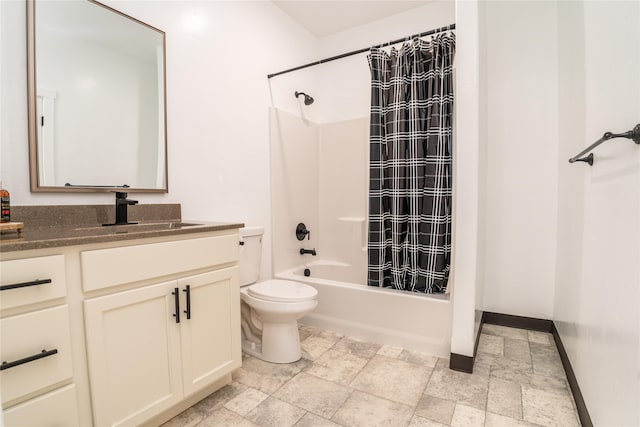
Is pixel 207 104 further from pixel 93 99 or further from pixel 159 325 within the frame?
pixel 159 325

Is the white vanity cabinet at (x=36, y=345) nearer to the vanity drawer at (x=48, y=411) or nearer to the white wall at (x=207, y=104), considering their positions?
the vanity drawer at (x=48, y=411)

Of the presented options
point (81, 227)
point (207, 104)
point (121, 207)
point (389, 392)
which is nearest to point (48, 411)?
point (81, 227)

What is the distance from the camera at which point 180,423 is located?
1415 mm

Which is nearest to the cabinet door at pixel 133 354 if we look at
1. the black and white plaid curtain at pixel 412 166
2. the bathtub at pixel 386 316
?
the bathtub at pixel 386 316

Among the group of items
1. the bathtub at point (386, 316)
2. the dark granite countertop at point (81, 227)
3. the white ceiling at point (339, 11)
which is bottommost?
the bathtub at point (386, 316)

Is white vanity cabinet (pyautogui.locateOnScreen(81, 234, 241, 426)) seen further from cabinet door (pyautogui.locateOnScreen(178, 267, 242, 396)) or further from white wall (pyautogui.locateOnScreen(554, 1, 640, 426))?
white wall (pyautogui.locateOnScreen(554, 1, 640, 426))

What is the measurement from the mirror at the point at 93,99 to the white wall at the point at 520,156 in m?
2.24

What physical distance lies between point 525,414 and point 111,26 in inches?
106

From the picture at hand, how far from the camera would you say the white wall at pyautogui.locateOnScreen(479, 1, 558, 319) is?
239 centimetres

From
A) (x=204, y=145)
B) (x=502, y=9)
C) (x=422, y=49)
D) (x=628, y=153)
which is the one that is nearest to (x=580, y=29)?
(x=422, y=49)

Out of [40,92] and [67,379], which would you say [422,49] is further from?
[67,379]

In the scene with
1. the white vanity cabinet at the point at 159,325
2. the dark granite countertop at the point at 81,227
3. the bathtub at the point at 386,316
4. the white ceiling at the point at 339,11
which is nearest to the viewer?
the dark granite countertop at the point at 81,227

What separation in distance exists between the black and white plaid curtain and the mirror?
1398mm

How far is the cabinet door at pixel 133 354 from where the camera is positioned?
1121 mm
